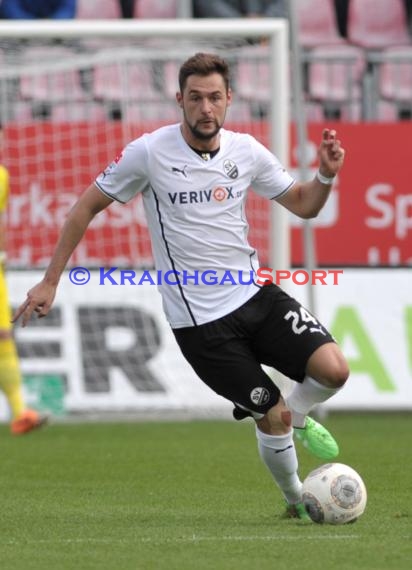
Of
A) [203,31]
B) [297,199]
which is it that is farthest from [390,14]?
[297,199]

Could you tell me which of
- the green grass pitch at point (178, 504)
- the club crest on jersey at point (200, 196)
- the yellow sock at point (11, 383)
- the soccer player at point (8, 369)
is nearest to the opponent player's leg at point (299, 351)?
the club crest on jersey at point (200, 196)

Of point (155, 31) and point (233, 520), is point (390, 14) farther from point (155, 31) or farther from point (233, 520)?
point (233, 520)

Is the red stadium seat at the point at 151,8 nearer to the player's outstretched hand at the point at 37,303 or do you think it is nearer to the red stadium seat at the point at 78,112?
the red stadium seat at the point at 78,112

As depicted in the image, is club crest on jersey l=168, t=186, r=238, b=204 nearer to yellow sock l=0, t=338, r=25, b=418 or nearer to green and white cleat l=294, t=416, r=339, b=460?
green and white cleat l=294, t=416, r=339, b=460

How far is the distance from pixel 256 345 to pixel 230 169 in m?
0.85

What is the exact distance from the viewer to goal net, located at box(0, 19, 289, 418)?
13023mm

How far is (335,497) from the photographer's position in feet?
22.4

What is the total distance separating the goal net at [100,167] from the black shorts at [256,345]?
5624 millimetres

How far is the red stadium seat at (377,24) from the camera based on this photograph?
17375mm

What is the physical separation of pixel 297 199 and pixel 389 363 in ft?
21.5

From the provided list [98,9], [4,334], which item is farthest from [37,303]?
[98,9]

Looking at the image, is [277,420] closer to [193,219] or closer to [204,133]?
[193,219]

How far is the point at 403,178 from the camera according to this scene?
47.4 ft

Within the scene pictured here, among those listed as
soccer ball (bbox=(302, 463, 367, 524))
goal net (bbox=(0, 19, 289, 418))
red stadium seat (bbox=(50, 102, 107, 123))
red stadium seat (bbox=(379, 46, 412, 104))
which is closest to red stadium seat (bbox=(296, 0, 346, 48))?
red stadium seat (bbox=(379, 46, 412, 104))
